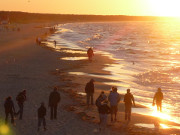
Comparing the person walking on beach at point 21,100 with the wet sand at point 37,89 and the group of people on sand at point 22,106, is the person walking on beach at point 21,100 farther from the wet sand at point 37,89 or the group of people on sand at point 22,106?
the wet sand at point 37,89

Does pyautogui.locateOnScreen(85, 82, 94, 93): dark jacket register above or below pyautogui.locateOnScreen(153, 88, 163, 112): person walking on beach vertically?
above

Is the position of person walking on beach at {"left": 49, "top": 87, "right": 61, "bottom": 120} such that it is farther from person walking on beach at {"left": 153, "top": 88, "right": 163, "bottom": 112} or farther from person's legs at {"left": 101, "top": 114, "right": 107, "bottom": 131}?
person walking on beach at {"left": 153, "top": 88, "right": 163, "bottom": 112}

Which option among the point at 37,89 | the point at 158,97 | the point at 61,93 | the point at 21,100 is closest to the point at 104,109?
the point at 21,100

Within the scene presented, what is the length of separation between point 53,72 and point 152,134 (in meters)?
17.6

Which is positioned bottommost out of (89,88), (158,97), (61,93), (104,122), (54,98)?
(104,122)

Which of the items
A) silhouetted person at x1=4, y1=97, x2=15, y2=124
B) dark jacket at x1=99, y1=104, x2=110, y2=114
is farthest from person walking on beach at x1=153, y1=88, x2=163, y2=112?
silhouetted person at x1=4, y1=97, x2=15, y2=124

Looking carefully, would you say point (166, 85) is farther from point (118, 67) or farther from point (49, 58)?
point (49, 58)

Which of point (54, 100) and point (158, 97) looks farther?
point (158, 97)

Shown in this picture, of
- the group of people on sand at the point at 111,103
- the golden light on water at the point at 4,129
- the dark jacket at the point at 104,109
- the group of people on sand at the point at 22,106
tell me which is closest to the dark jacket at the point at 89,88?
the group of people on sand at the point at 111,103

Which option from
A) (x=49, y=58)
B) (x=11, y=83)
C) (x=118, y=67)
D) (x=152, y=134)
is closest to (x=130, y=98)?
(x=152, y=134)

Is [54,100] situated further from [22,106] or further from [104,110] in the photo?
[104,110]

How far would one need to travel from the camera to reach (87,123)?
671 inches

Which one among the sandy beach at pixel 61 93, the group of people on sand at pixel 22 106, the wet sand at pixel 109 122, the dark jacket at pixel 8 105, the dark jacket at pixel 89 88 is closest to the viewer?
the group of people on sand at pixel 22 106

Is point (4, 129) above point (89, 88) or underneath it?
underneath
